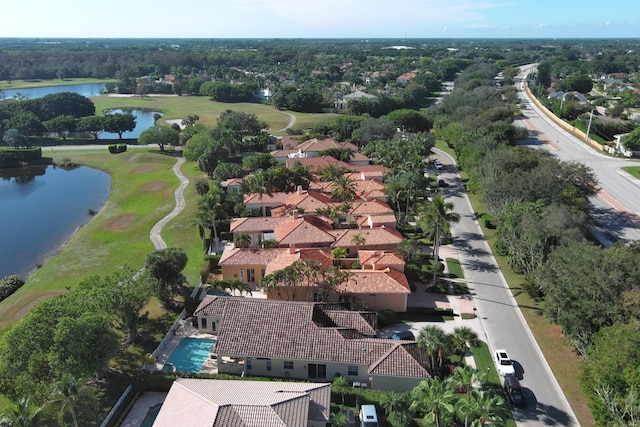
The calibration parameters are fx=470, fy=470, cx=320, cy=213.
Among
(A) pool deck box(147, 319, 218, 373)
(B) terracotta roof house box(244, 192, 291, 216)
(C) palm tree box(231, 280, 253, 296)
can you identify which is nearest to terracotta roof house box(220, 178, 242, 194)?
(B) terracotta roof house box(244, 192, 291, 216)

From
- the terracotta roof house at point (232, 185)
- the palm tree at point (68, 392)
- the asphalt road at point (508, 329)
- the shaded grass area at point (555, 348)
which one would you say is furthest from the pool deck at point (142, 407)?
the terracotta roof house at point (232, 185)

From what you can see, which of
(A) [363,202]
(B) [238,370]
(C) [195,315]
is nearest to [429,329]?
(B) [238,370]

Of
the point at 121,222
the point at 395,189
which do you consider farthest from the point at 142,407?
the point at 121,222

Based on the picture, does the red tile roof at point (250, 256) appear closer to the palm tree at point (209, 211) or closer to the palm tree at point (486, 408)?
the palm tree at point (209, 211)

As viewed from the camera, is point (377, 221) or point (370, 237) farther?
point (377, 221)

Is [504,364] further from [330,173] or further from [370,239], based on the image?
[330,173]

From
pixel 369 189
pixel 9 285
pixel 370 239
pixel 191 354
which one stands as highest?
pixel 369 189

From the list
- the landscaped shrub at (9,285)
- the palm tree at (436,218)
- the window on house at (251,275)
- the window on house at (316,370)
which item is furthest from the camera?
the landscaped shrub at (9,285)
